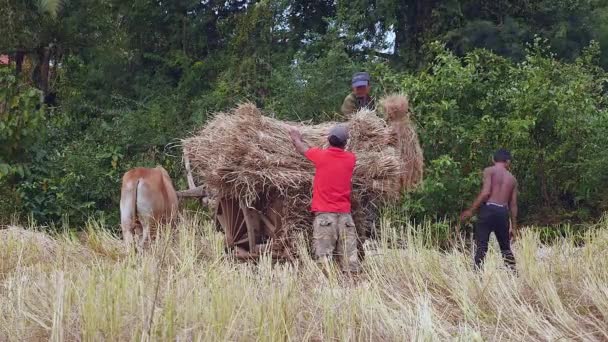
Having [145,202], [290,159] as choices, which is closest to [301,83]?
[145,202]

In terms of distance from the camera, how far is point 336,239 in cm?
705

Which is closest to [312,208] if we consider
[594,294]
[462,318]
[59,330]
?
[462,318]

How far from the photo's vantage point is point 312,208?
277 inches

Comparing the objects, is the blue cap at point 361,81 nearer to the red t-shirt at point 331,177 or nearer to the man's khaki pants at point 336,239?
the red t-shirt at point 331,177

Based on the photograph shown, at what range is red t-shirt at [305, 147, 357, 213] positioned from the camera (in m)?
6.82

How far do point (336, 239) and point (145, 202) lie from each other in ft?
10.5

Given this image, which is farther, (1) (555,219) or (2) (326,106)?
(2) (326,106)

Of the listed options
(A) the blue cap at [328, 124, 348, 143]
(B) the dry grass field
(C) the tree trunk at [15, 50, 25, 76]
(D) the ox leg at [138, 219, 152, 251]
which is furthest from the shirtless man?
(C) the tree trunk at [15, 50, 25, 76]

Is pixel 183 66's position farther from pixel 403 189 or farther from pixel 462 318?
pixel 462 318

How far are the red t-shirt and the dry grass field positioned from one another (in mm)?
538

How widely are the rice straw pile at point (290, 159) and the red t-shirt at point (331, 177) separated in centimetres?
28

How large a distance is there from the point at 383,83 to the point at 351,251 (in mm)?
5680

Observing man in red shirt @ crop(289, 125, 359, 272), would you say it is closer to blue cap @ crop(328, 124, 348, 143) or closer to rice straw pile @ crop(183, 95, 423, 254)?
blue cap @ crop(328, 124, 348, 143)

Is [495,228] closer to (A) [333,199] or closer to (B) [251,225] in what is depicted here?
(A) [333,199]
